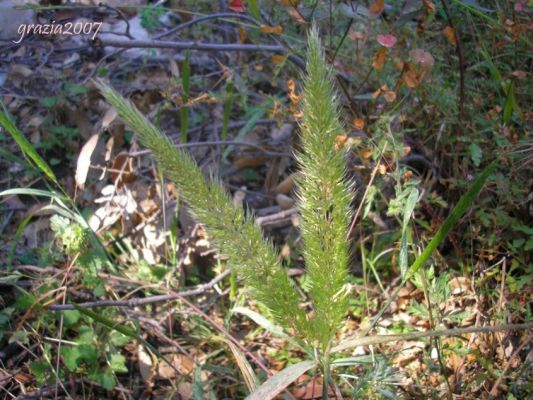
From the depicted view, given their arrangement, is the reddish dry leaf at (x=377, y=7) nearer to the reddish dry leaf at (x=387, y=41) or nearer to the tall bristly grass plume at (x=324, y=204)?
the reddish dry leaf at (x=387, y=41)

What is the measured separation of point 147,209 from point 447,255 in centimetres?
124

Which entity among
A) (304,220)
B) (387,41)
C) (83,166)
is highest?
(387,41)

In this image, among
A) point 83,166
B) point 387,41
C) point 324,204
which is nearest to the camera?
point 324,204

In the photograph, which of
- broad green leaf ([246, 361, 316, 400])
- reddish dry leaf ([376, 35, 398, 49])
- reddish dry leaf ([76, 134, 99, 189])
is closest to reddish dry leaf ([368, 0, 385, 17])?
reddish dry leaf ([376, 35, 398, 49])

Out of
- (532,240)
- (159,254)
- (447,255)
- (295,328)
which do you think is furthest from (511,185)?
(159,254)

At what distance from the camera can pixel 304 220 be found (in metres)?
1.23

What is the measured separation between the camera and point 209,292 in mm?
2236

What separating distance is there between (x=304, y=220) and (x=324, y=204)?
0.30 feet

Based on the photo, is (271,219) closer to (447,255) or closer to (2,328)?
(447,255)

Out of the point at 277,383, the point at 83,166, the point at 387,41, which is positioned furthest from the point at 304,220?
the point at 83,166

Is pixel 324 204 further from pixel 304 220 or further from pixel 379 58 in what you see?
pixel 379 58

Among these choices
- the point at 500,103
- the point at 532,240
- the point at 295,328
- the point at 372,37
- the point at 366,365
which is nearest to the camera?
the point at 295,328

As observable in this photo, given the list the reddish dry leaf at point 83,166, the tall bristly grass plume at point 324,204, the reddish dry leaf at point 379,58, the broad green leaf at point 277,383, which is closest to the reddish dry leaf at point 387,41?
the reddish dry leaf at point 379,58

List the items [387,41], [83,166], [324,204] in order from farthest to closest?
1. [83,166]
2. [387,41]
3. [324,204]
